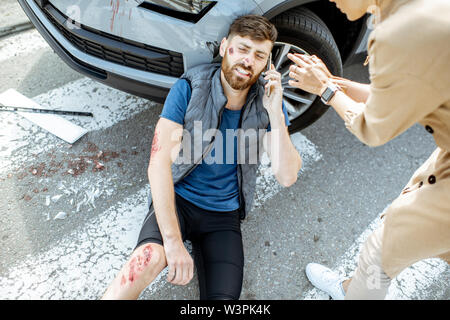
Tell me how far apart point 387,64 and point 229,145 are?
1136 millimetres

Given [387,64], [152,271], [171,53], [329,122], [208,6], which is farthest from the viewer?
[329,122]

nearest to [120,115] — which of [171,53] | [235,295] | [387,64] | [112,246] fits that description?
[171,53]

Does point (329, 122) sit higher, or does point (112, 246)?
point (329, 122)

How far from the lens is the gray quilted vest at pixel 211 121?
2.01 meters

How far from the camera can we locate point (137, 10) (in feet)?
6.94

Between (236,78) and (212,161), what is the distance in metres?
0.52

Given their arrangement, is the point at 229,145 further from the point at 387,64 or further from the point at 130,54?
the point at 387,64

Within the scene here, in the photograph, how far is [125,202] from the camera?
255 cm

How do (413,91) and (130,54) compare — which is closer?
(413,91)

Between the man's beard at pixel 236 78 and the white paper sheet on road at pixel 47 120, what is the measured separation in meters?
1.48

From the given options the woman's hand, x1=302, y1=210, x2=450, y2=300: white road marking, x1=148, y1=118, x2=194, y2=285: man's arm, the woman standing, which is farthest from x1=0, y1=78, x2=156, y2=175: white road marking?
x1=302, y1=210, x2=450, y2=300: white road marking

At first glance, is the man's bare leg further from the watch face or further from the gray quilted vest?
the watch face

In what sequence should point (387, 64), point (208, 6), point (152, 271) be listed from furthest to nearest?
point (208, 6) → point (152, 271) → point (387, 64)

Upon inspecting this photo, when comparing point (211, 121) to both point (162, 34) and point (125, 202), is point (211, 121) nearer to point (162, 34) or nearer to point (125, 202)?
point (162, 34)
